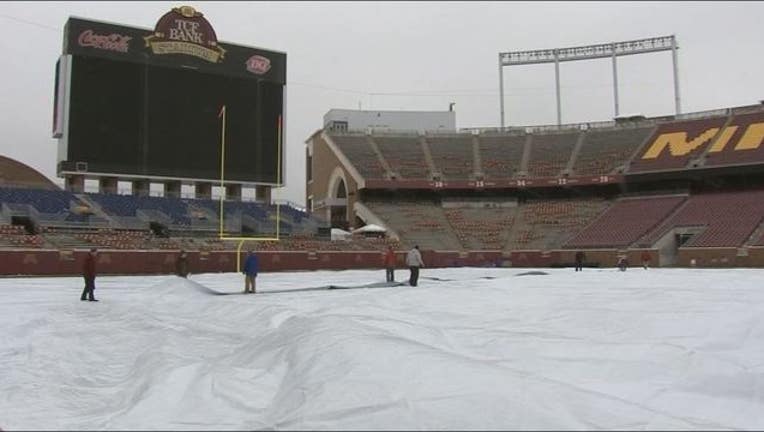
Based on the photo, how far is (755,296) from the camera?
11.8 m

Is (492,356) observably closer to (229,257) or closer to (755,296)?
(755,296)

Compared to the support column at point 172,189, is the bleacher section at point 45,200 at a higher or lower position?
lower

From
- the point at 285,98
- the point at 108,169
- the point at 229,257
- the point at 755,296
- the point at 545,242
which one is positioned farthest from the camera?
the point at 545,242

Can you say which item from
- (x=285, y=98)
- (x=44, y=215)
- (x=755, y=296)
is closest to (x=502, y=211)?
(x=285, y=98)

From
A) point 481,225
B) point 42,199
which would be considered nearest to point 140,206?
point 42,199

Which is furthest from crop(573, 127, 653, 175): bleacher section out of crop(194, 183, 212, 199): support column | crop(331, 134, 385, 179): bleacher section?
crop(194, 183, 212, 199): support column

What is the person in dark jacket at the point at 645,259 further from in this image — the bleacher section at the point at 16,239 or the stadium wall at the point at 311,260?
the bleacher section at the point at 16,239

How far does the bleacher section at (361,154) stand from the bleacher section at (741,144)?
81.4 ft

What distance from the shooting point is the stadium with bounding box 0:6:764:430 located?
575 centimetres

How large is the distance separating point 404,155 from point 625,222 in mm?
19937

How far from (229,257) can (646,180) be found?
109 feet

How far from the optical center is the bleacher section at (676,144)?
1892 inches

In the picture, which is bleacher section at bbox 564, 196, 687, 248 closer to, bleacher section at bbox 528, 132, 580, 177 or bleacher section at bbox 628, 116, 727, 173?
bleacher section at bbox 628, 116, 727, 173

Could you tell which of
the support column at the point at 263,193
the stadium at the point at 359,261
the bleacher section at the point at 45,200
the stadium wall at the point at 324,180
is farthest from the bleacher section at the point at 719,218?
the bleacher section at the point at 45,200
